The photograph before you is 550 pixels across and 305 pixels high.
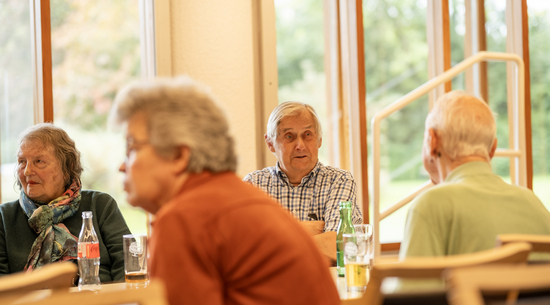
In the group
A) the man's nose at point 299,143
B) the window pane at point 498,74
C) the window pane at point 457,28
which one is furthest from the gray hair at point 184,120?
the window pane at point 498,74

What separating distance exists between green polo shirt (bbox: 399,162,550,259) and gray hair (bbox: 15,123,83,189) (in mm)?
1664

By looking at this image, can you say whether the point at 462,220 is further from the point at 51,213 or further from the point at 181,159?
the point at 51,213

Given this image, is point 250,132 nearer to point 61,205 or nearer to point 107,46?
point 107,46

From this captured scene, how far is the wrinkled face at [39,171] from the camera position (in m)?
2.33

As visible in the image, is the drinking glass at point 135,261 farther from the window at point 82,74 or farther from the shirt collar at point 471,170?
the window at point 82,74

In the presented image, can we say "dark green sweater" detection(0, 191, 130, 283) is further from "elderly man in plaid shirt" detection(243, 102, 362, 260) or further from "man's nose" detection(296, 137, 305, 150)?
"man's nose" detection(296, 137, 305, 150)

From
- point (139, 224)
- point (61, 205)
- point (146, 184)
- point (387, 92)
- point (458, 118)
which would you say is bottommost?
point (139, 224)

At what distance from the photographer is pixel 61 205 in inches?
89.4

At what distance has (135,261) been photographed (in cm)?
173

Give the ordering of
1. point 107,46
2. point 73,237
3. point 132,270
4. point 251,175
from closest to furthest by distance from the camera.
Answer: point 132,270 < point 73,237 < point 251,175 < point 107,46

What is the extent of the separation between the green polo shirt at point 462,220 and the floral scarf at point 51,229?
1445mm

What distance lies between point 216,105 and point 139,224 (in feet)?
8.00

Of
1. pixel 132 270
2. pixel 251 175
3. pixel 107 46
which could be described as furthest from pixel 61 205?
pixel 107 46

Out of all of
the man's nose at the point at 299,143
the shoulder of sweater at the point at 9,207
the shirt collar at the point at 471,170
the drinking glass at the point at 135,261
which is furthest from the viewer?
the man's nose at the point at 299,143
